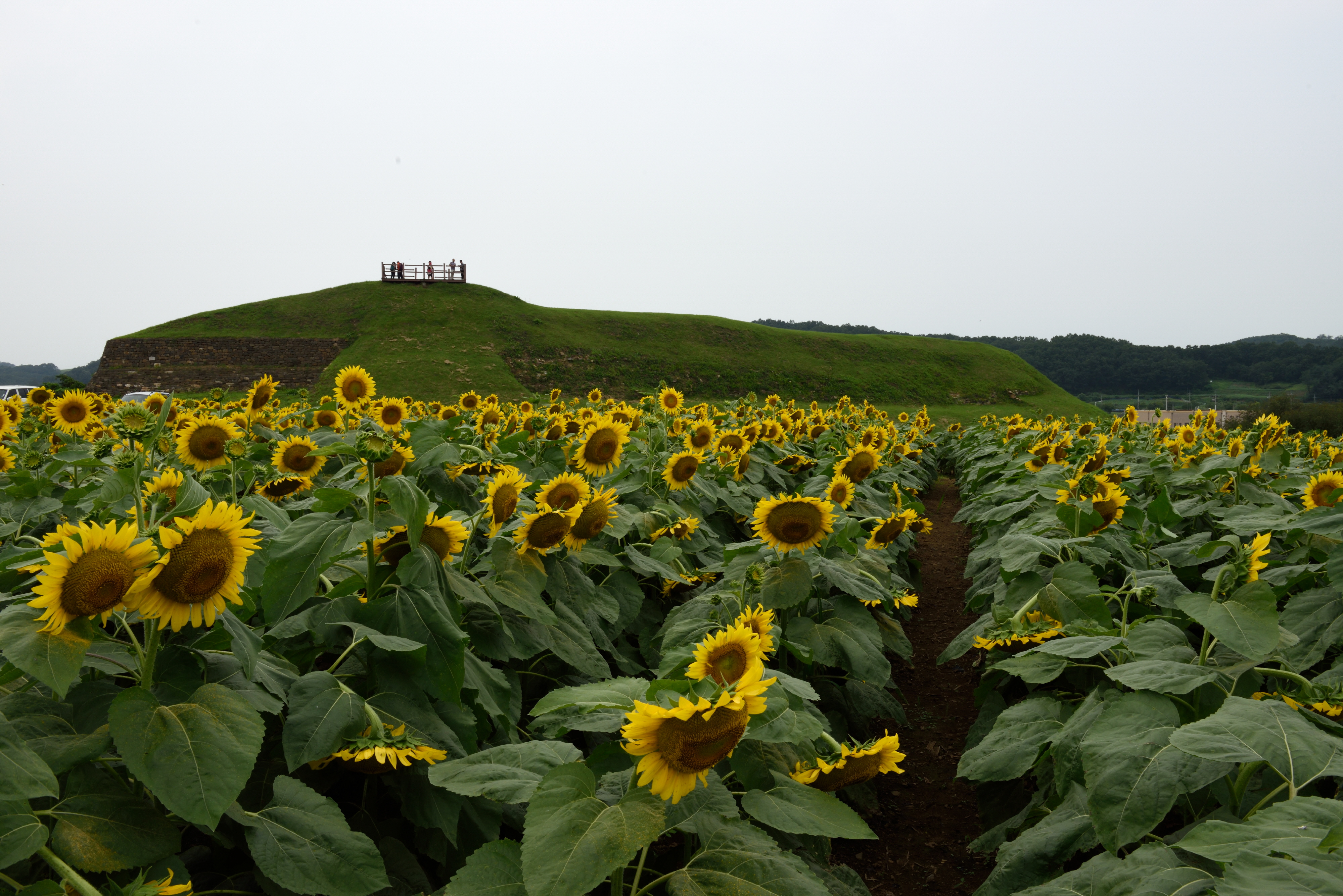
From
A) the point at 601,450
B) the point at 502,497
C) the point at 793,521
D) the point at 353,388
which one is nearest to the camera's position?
the point at 502,497

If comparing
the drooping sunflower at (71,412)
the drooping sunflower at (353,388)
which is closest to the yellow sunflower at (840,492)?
the drooping sunflower at (353,388)

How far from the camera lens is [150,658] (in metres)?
1.54

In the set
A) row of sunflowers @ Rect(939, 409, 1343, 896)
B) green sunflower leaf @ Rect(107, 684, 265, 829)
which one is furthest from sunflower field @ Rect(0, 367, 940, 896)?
row of sunflowers @ Rect(939, 409, 1343, 896)

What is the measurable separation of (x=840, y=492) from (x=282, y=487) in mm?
3099

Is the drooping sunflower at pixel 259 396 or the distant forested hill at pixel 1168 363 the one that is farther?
the distant forested hill at pixel 1168 363

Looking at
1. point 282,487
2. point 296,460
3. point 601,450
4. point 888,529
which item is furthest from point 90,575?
point 888,529

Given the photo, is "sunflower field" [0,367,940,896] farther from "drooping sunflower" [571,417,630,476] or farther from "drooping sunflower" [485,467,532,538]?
"drooping sunflower" [571,417,630,476]

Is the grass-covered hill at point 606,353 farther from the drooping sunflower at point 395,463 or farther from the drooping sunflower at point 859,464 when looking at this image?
the drooping sunflower at point 395,463

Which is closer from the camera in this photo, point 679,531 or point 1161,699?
point 1161,699

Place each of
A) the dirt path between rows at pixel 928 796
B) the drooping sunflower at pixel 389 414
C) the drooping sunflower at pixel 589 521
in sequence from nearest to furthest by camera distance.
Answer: the drooping sunflower at pixel 589 521 < the dirt path between rows at pixel 928 796 < the drooping sunflower at pixel 389 414

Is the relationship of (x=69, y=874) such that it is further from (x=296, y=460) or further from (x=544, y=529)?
(x=296, y=460)

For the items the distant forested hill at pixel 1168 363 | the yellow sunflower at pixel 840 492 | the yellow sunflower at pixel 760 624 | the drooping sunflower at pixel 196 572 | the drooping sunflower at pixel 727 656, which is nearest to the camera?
the drooping sunflower at pixel 196 572

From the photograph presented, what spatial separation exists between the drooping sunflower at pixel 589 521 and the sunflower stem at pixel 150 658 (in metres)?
1.62

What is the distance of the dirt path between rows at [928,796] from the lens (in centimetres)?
350
